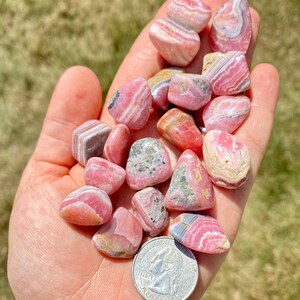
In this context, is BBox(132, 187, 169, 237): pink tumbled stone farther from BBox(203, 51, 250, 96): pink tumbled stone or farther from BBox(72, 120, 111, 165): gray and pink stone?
BBox(203, 51, 250, 96): pink tumbled stone

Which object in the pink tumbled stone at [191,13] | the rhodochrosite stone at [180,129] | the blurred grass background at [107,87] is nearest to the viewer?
the rhodochrosite stone at [180,129]

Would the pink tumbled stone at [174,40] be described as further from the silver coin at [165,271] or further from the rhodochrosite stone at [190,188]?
the silver coin at [165,271]

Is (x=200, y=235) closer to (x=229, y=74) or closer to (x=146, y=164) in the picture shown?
(x=146, y=164)

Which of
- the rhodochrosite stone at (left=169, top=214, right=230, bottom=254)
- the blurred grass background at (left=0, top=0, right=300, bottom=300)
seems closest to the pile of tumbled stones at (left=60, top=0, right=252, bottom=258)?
the rhodochrosite stone at (left=169, top=214, right=230, bottom=254)

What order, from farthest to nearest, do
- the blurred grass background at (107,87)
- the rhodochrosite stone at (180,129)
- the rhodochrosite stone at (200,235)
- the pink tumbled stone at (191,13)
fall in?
1. the blurred grass background at (107,87)
2. the pink tumbled stone at (191,13)
3. the rhodochrosite stone at (180,129)
4. the rhodochrosite stone at (200,235)

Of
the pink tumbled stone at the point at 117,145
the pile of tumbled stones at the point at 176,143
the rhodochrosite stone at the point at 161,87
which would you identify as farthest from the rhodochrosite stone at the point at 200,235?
the rhodochrosite stone at the point at 161,87

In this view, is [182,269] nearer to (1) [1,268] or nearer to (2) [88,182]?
(2) [88,182]

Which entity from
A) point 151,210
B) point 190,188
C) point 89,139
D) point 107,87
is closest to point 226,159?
point 190,188

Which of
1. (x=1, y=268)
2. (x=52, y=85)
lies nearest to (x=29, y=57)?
(x=52, y=85)
